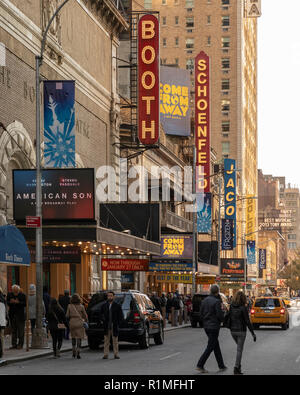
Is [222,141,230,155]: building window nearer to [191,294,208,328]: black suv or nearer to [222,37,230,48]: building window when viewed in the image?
[222,37,230,48]: building window

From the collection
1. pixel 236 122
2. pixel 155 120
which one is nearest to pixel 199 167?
pixel 155 120

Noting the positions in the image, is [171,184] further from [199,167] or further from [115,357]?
[115,357]

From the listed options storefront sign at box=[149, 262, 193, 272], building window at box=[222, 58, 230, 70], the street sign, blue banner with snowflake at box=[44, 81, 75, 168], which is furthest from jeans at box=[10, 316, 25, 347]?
building window at box=[222, 58, 230, 70]

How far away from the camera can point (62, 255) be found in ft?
109

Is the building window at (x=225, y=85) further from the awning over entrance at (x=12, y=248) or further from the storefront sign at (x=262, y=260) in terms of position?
the awning over entrance at (x=12, y=248)

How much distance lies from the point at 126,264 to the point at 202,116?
40879mm

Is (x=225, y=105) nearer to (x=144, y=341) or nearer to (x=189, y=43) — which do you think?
(x=189, y=43)

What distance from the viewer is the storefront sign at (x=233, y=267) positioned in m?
87.6

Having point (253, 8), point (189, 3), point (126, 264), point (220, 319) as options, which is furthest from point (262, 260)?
point (220, 319)

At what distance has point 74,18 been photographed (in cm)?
4091

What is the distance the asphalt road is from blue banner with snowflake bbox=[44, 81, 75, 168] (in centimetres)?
746

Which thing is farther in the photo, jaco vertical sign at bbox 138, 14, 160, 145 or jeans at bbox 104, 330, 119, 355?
jaco vertical sign at bbox 138, 14, 160, 145

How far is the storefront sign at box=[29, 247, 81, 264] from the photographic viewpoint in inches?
1299

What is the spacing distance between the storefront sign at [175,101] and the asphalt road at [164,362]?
47.9 m
